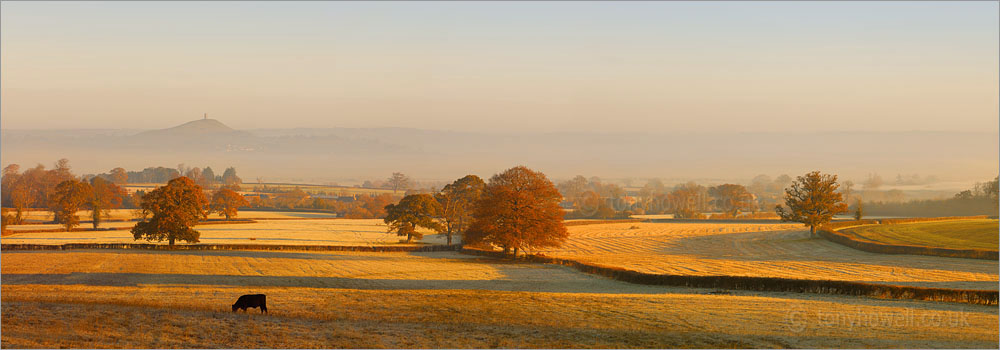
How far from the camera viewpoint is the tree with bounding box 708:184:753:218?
166m

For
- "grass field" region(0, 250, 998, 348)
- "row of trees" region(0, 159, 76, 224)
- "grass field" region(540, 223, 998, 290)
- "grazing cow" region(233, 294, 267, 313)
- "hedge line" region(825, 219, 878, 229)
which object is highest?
"row of trees" region(0, 159, 76, 224)

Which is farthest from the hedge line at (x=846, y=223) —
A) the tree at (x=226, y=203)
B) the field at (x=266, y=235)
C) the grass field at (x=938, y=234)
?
the tree at (x=226, y=203)

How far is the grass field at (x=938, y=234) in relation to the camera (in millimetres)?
74250

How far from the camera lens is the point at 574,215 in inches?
6097

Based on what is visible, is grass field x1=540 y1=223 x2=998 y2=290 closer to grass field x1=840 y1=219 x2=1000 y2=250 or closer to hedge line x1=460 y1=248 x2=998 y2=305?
grass field x1=840 y1=219 x2=1000 y2=250

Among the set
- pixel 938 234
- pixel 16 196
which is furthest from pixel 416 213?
pixel 16 196

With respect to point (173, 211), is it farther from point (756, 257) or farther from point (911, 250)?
point (911, 250)

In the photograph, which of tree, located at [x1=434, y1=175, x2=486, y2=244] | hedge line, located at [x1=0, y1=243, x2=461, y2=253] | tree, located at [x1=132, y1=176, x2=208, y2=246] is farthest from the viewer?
tree, located at [x1=434, y1=175, x2=486, y2=244]

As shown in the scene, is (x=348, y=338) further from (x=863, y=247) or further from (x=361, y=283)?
(x=863, y=247)

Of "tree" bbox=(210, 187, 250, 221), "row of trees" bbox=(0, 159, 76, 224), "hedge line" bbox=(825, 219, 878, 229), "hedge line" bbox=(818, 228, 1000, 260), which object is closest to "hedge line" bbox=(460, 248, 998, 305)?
"hedge line" bbox=(818, 228, 1000, 260)

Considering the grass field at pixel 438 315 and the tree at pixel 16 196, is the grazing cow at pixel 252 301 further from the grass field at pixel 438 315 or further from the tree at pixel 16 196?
the tree at pixel 16 196

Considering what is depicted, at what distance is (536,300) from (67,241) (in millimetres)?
70790

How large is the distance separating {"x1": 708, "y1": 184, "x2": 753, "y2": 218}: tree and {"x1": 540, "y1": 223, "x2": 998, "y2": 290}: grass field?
44.3m

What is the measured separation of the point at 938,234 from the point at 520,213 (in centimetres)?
5400
